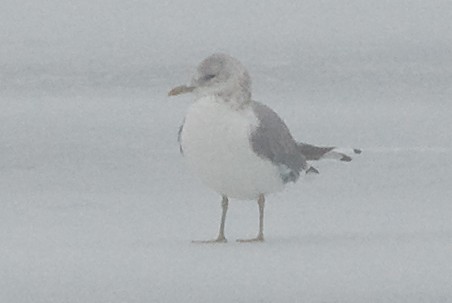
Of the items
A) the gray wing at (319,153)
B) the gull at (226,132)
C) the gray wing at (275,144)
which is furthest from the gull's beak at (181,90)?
the gray wing at (319,153)

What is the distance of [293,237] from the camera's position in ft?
13.8

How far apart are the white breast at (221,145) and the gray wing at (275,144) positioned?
0.02 metres

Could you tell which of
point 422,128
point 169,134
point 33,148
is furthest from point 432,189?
→ point 33,148

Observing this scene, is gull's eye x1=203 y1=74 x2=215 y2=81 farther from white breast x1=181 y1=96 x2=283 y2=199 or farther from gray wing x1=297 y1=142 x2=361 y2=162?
gray wing x1=297 y1=142 x2=361 y2=162

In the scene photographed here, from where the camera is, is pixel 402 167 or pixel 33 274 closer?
pixel 33 274

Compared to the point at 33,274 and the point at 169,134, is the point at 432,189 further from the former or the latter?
the point at 33,274

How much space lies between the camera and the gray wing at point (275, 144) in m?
3.89

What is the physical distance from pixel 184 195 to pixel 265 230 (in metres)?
0.60

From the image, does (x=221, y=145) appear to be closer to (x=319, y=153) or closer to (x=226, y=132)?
(x=226, y=132)

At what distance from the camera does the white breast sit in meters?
3.84

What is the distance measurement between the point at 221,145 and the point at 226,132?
4 centimetres

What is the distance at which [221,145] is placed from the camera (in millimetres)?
3836

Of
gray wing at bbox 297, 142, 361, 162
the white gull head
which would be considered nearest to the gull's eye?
the white gull head

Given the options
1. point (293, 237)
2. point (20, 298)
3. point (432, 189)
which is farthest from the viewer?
point (432, 189)
